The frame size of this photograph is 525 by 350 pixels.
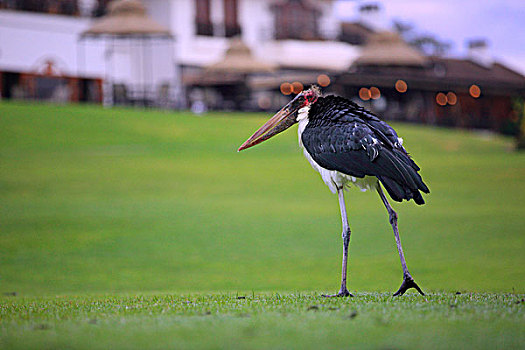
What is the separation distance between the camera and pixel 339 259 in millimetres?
13930

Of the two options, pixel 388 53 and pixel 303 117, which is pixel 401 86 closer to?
pixel 388 53

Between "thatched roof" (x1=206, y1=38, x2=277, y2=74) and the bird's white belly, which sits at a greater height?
"thatched roof" (x1=206, y1=38, x2=277, y2=74)

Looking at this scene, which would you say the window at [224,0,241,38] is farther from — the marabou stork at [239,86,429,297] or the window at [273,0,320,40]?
the marabou stork at [239,86,429,297]

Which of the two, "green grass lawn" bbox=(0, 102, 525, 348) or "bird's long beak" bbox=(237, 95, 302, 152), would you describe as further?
"bird's long beak" bbox=(237, 95, 302, 152)

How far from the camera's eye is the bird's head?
7422 mm

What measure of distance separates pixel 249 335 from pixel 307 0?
4878 centimetres

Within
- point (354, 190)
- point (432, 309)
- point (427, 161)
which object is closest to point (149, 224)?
point (354, 190)

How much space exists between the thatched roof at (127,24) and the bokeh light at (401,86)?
13.3 meters

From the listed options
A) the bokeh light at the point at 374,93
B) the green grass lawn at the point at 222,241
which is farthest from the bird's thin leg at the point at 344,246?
the bokeh light at the point at 374,93

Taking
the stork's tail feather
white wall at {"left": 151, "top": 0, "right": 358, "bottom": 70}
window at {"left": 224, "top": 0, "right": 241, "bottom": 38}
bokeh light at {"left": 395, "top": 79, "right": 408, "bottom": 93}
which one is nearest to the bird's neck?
the stork's tail feather

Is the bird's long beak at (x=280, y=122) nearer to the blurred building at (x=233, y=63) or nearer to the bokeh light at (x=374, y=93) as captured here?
the blurred building at (x=233, y=63)

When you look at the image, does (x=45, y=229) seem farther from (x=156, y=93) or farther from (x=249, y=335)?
(x=156, y=93)

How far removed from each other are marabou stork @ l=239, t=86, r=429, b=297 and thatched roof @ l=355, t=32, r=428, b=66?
34.9 metres

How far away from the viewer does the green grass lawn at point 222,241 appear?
548 centimetres
